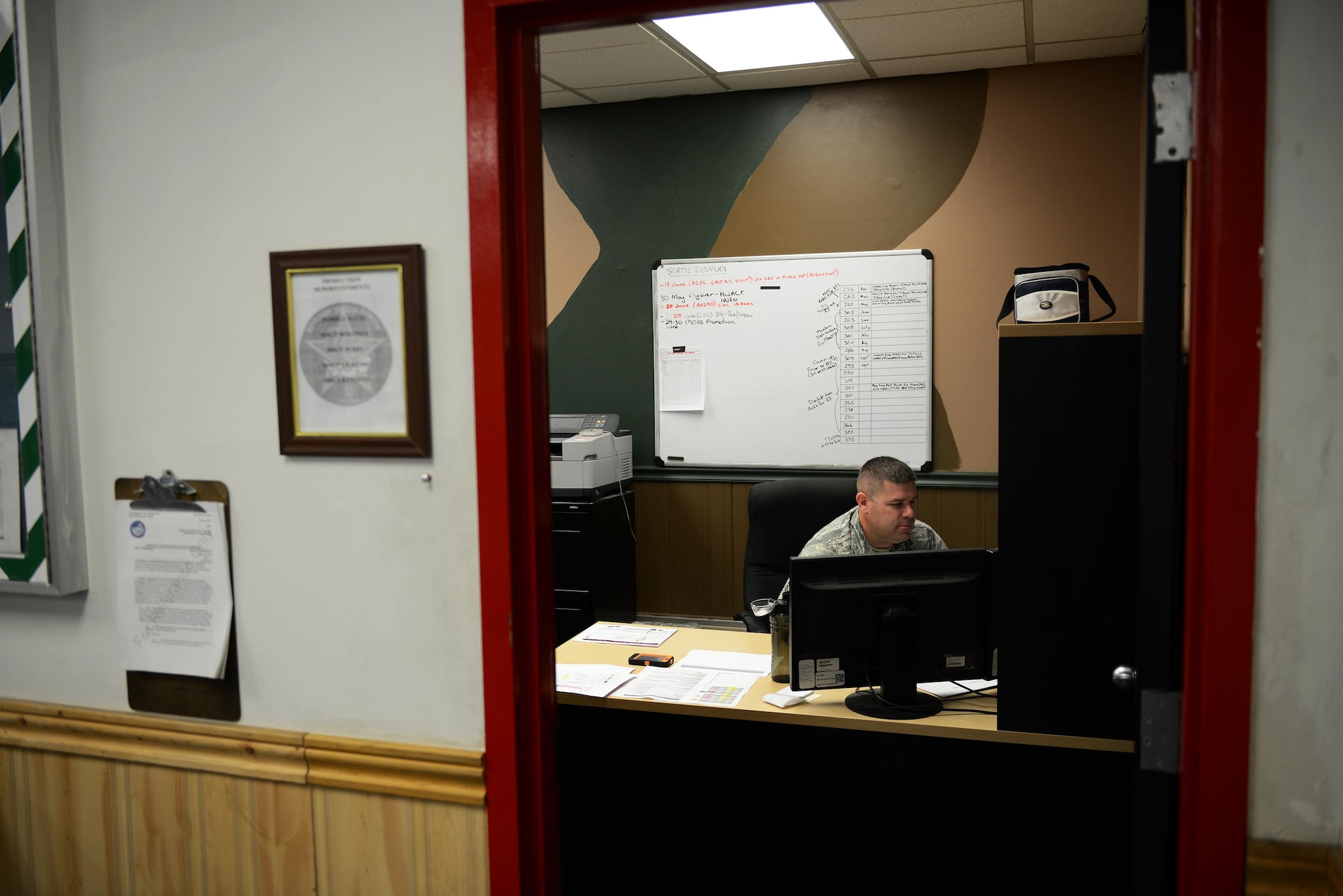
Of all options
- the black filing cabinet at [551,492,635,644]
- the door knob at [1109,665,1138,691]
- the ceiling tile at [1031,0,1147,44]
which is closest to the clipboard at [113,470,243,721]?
the door knob at [1109,665,1138,691]

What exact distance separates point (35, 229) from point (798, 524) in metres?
2.45

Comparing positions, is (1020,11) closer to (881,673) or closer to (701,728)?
(881,673)

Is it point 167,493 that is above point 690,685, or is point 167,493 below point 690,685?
above

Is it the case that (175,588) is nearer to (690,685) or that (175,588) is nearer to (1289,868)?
(690,685)

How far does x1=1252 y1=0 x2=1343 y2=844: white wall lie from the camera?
103 centimetres

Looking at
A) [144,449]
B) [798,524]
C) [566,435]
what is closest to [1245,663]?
[144,449]

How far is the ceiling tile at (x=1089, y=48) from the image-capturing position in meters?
3.54

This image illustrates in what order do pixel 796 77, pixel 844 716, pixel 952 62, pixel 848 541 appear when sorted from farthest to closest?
pixel 796 77 < pixel 952 62 < pixel 848 541 < pixel 844 716

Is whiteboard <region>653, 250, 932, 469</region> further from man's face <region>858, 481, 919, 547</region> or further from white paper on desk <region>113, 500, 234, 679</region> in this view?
white paper on desk <region>113, 500, 234, 679</region>

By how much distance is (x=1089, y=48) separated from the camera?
11.9 feet

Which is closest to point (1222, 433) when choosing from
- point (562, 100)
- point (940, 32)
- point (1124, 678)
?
point (1124, 678)

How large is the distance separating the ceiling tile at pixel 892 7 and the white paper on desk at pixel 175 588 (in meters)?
2.68

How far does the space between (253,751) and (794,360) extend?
3.16 meters

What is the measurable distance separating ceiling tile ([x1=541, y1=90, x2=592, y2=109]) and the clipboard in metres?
3.19
